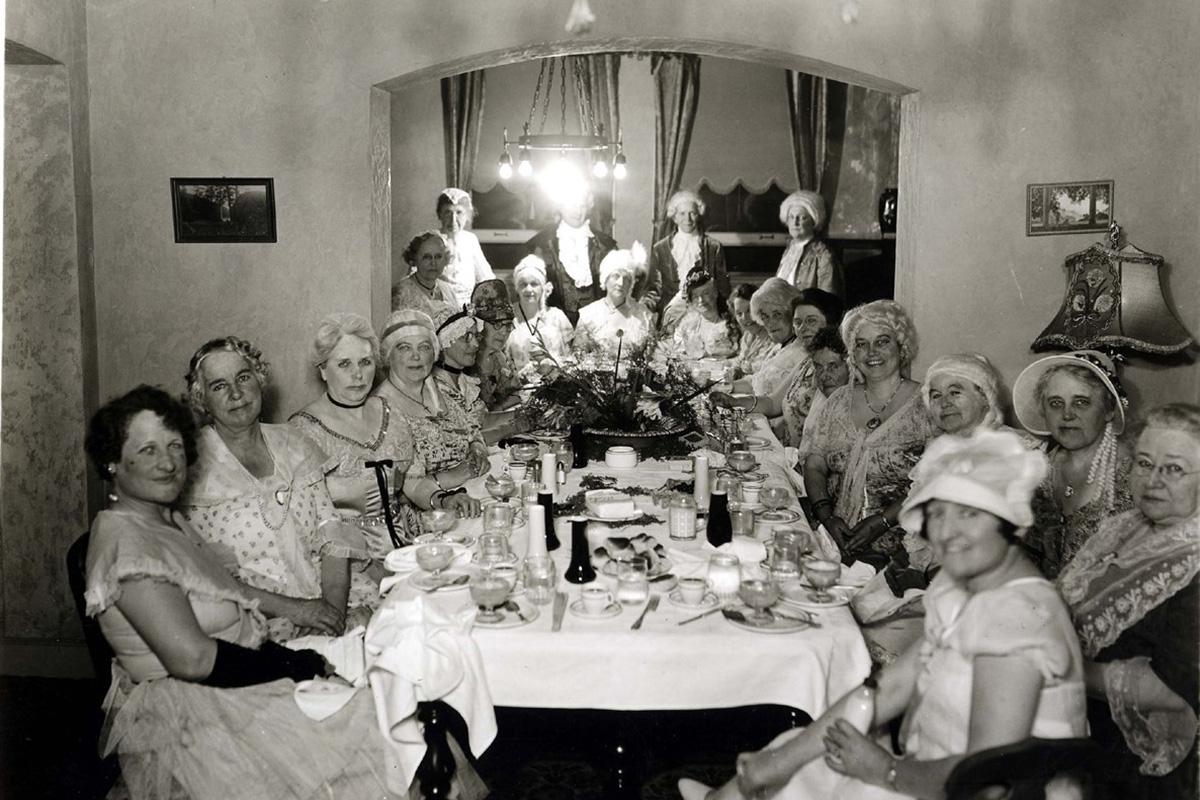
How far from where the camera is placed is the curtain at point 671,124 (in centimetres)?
1199

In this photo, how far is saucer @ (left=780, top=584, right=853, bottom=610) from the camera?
107 inches

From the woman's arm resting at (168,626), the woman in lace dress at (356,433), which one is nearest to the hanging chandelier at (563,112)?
the woman in lace dress at (356,433)

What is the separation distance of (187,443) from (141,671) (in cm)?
64

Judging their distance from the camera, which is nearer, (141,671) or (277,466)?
(141,671)

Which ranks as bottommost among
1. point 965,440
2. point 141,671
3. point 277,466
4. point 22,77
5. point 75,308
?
point 141,671

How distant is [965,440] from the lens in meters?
2.27

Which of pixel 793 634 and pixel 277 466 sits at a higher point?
pixel 277 466

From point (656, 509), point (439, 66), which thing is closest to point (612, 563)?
point (656, 509)

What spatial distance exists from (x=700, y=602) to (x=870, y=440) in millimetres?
2092

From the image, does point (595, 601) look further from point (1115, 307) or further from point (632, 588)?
point (1115, 307)

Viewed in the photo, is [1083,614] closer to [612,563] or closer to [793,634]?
[793,634]

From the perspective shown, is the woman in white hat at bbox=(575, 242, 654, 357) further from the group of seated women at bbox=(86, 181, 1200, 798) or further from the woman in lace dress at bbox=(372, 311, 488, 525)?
the woman in lace dress at bbox=(372, 311, 488, 525)

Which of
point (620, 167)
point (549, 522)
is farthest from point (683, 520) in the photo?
point (620, 167)

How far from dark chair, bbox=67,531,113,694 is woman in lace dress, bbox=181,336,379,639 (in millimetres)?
515
